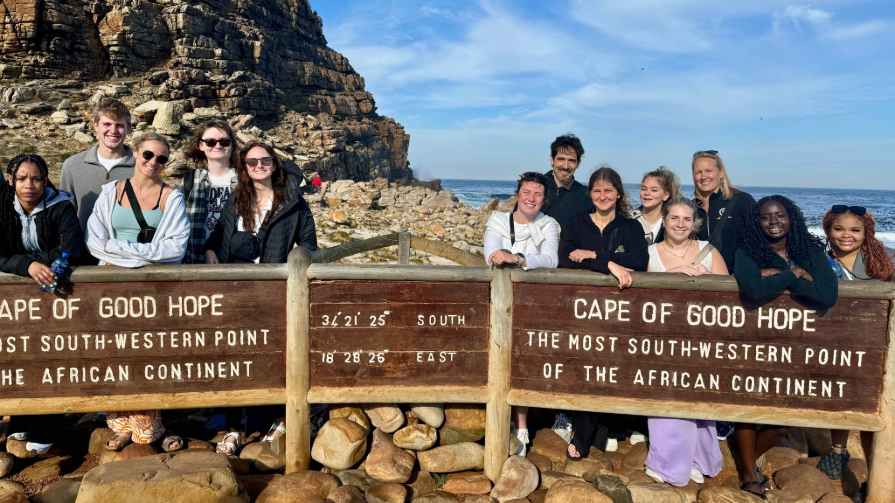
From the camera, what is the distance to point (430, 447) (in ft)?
13.8

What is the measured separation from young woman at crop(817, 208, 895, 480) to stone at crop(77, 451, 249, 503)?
4.32 m

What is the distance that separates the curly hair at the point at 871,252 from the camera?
163 inches

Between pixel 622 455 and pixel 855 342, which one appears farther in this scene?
pixel 622 455

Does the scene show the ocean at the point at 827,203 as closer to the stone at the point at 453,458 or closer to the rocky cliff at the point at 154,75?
the stone at the point at 453,458

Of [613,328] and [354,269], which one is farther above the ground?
[354,269]

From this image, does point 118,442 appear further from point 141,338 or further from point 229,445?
point 141,338

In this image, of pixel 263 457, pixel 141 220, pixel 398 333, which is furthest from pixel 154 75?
pixel 398 333

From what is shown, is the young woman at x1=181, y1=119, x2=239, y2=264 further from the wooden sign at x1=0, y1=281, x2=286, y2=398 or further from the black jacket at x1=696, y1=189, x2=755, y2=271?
the black jacket at x1=696, y1=189, x2=755, y2=271

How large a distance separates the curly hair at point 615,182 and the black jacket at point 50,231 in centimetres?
382

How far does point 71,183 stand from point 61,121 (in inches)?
1388

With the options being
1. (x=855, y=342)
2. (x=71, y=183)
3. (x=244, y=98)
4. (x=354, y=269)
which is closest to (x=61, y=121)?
(x=244, y=98)

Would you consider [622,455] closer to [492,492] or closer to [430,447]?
[492,492]

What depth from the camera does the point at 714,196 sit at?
5.27m

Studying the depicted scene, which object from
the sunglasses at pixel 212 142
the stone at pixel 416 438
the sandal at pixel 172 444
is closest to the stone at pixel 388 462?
the stone at pixel 416 438
